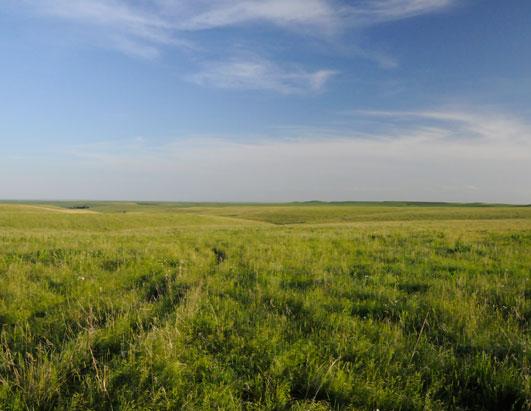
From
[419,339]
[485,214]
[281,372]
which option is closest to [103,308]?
[281,372]

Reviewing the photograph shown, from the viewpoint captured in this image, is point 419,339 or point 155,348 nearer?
point 155,348

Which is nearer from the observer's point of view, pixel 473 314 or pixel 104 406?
pixel 104 406

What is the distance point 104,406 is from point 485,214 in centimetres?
8721

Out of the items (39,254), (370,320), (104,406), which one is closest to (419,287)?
(370,320)

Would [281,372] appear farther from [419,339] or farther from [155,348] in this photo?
[419,339]

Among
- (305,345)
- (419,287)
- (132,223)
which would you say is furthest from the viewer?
(132,223)

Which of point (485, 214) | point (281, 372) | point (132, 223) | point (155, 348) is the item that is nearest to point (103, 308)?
point (155, 348)

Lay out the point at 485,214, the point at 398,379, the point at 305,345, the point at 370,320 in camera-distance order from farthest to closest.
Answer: the point at 485,214
the point at 370,320
the point at 305,345
the point at 398,379

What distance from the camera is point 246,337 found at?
176 inches

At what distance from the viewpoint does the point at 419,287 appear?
7.06 m

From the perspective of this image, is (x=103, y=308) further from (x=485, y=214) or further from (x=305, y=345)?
(x=485, y=214)

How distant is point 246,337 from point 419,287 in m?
4.47

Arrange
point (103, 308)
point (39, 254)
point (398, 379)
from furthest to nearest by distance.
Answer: point (39, 254) < point (103, 308) < point (398, 379)

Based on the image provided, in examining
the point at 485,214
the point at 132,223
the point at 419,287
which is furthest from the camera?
the point at 485,214
